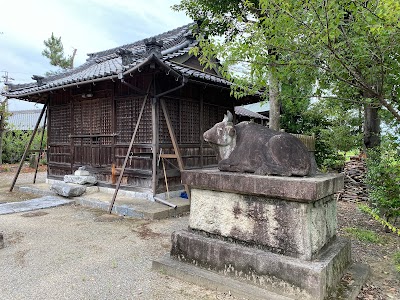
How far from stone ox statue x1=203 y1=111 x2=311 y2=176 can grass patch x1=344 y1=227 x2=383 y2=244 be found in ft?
9.31

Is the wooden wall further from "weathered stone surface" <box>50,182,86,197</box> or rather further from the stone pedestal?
the stone pedestal

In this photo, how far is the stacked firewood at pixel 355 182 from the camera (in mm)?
8703

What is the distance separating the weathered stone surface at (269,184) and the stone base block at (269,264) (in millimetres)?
622

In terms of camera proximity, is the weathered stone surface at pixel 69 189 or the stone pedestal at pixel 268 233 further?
the weathered stone surface at pixel 69 189

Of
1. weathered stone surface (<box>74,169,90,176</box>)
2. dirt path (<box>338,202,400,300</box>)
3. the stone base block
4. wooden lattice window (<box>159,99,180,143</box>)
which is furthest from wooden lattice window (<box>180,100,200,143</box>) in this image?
the stone base block

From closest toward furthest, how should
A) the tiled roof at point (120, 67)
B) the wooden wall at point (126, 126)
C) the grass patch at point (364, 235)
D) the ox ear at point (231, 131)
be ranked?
the ox ear at point (231, 131)
the grass patch at point (364, 235)
the tiled roof at point (120, 67)
the wooden wall at point (126, 126)

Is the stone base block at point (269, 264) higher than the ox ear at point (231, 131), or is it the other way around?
the ox ear at point (231, 131)

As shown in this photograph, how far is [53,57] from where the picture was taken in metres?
27.1

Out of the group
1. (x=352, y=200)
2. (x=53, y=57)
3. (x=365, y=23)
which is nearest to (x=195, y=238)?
(x=365, y=23)

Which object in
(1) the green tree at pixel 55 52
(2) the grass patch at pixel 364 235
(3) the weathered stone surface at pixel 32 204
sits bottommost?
(2) the grass patch at pixel 364 235

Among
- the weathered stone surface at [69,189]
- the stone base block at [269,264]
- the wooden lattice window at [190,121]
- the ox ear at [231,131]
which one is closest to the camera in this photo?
the stone base block at [269,264]

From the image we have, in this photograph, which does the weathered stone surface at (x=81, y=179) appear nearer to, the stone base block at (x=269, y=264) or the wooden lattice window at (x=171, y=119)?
the wooden lattice window at (x=171, y=119)

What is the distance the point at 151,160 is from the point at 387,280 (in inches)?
222

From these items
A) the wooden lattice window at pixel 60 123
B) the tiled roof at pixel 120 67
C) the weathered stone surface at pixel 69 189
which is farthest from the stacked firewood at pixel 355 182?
the wooden lattice window at pixel 60 123
